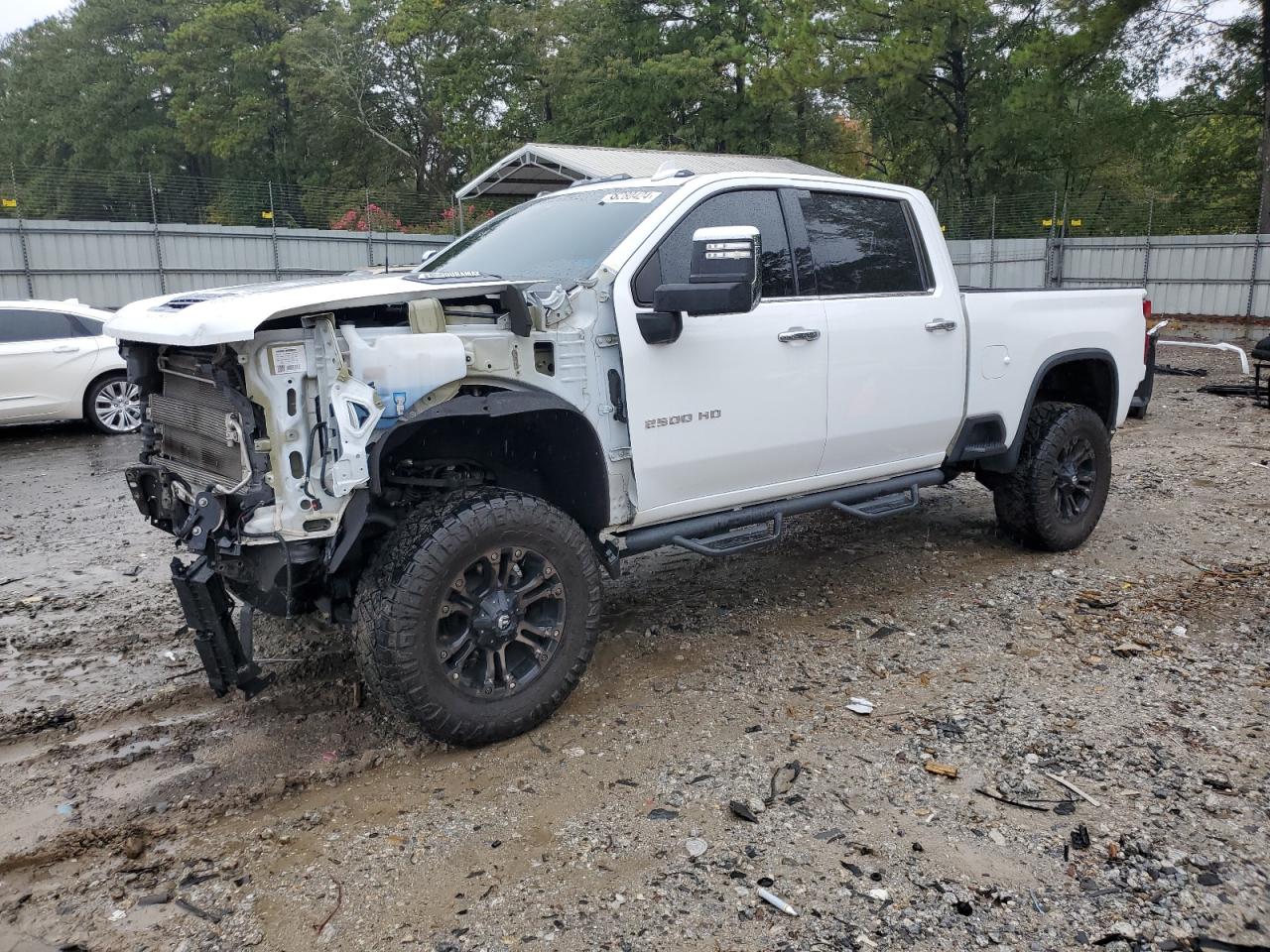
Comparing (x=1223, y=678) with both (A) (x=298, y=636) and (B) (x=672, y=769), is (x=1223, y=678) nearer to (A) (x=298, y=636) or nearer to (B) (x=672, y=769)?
(B) (x=672, y=769)

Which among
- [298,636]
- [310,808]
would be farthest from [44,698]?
[310,808]

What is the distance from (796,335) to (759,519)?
85cm

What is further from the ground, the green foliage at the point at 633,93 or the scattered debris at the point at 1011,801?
the green foliage at the point at 633,93

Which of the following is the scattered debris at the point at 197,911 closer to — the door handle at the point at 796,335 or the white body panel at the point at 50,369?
the door handle at the point at 796,335

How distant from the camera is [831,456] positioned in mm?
4852

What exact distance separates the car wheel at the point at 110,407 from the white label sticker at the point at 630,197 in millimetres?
8024

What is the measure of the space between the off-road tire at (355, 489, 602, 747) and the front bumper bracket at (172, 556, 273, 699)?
395 millimetres

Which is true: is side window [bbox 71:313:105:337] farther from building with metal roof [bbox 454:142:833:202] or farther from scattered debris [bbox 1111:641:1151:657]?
scattered debris [bbox 1111:641:1151:657]

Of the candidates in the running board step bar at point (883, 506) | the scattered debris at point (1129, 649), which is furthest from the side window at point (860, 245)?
the scattered debris at point (1129, 649)

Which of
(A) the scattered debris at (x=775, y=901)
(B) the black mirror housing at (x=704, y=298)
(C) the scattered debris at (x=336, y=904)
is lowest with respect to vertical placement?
(A) the scattered debris at (x=775, y=901)

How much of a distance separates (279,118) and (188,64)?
3.79 m

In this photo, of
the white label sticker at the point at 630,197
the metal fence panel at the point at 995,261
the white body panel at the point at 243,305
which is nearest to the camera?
the white body panel at the point at 243,305

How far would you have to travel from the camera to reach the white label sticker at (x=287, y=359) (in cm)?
325

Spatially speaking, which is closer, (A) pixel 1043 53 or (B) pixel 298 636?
(B) pixel 298 636
